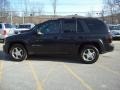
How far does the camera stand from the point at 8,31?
76.5 ft

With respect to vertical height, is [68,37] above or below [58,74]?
above

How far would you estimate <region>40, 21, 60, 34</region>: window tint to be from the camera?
12383 millimetres

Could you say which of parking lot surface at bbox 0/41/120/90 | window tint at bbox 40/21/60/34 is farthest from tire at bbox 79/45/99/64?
window tint at bbox 40/21/60/34

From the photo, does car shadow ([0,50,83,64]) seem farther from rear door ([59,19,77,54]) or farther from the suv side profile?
rear door ([59,19,77,54])

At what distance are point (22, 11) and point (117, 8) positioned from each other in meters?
16.1

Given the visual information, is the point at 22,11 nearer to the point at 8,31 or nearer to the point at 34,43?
the point at 8,31

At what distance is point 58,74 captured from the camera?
32.3 feet

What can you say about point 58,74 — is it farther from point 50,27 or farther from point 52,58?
point 52,58

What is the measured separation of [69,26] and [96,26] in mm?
1138

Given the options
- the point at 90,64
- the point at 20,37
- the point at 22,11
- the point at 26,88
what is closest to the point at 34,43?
the point at 20,37

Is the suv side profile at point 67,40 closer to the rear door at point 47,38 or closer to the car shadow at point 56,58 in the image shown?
the rear door at point 47,38

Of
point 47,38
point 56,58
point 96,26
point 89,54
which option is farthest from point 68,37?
point 56,58

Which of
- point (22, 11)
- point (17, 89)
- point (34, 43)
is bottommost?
point (17, 89)

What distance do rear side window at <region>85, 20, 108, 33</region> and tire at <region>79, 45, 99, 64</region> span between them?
701mm
